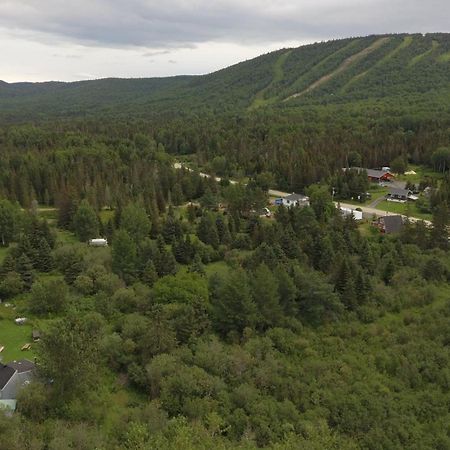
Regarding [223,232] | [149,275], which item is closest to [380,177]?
[223,232]

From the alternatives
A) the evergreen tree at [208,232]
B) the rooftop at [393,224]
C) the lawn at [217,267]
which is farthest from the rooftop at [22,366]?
the rooftop at [393,224]

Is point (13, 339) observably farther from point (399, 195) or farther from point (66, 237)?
point (399, 195)

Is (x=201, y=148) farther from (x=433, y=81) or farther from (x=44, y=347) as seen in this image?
(x=433, y=81)

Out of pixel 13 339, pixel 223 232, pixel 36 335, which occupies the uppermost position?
pixel 36 335

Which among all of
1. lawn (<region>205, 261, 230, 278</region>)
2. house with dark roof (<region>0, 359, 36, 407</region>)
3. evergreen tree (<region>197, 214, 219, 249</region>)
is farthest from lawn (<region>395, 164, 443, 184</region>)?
house with dark roof (<region>0, 359, 36, 407</region>)

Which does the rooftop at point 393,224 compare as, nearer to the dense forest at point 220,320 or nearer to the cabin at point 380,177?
the dense forest at point 220,320

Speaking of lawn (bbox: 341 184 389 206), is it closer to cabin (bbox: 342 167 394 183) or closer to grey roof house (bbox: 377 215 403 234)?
cabin (bbox: 342 167 394 183)
